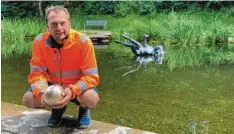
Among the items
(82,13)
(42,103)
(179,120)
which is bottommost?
(179,120)

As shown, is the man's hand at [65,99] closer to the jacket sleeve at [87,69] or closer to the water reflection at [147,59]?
the jacket sleeve at [87,69]

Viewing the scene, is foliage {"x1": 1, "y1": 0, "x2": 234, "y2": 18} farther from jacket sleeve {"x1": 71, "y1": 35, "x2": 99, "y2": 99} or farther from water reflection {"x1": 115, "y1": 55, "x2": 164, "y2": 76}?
jacket sleeve {"x1": 71, "y1": 35, "x2": 99, "y2": 99}

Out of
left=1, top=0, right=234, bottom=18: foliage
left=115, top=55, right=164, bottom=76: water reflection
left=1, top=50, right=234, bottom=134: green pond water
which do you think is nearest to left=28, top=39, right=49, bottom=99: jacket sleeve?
left=1, top=50, right=234, bottom=134: green pond water

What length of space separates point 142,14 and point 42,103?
1370 cm

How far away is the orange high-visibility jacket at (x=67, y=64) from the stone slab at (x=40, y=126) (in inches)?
11.1

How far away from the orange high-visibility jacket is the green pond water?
830 millimetres

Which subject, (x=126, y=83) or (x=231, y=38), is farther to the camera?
(x=231, y=38)

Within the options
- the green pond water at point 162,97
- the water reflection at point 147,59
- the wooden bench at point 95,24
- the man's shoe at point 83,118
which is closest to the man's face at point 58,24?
the man's shoe at point 83,118

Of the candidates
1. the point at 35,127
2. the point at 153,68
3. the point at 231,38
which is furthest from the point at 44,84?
the point at 231,38

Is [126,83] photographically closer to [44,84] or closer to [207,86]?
[207,86]

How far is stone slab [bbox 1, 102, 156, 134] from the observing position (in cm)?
268

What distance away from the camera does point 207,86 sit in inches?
190

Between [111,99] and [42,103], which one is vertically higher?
[42,103]

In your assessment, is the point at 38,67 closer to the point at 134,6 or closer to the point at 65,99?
the point at 65,99
